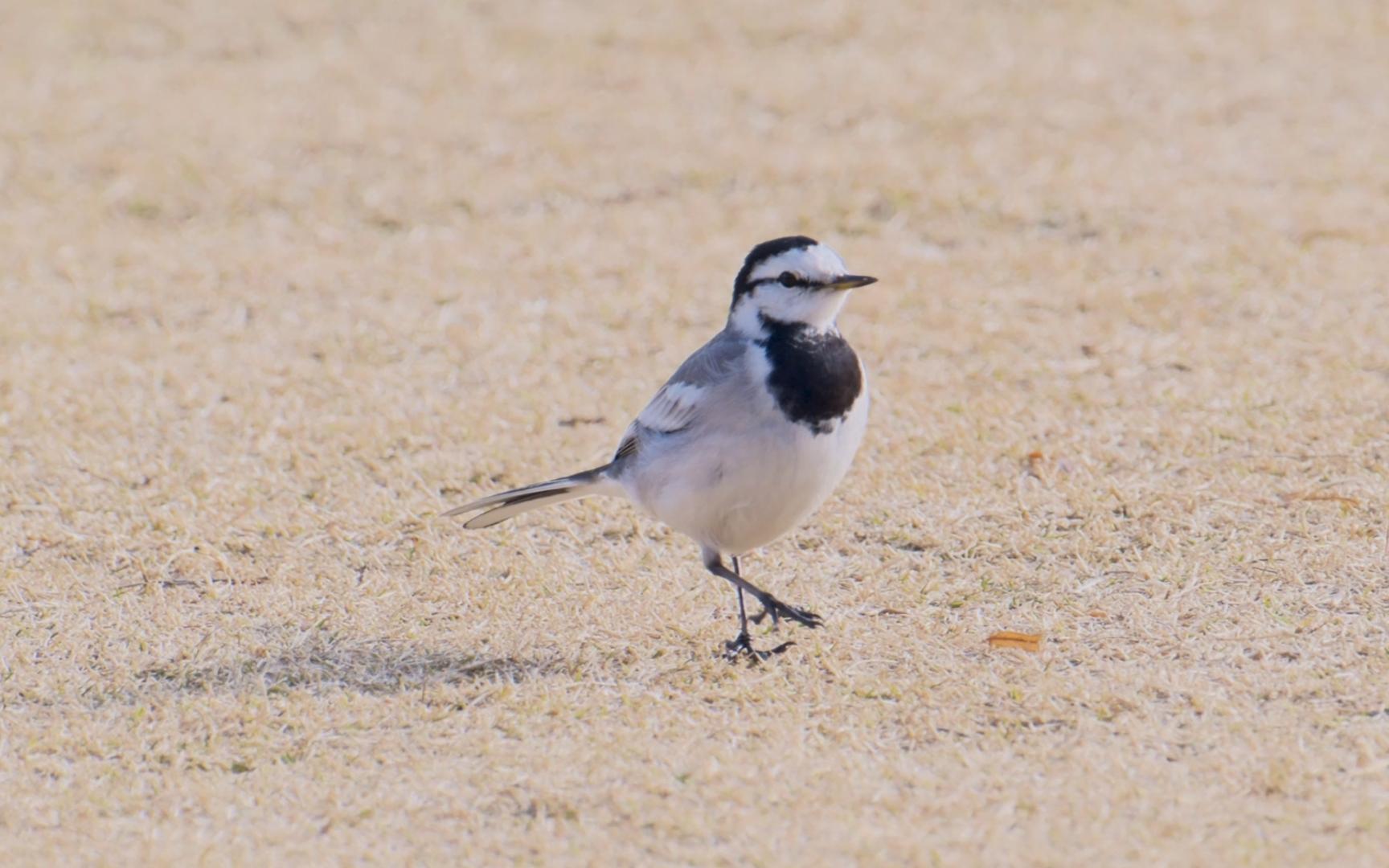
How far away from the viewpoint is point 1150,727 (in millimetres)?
4383

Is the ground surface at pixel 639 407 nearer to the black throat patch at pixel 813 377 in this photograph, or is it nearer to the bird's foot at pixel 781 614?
the bird's foot at pixel 781 614

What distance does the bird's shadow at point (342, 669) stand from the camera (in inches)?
189

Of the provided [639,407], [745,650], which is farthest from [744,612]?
[639,407]

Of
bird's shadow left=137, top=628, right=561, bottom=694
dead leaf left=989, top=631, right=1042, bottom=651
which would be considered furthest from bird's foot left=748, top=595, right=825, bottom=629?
bird's shadow left=137, top=628, right=561, bottom=694

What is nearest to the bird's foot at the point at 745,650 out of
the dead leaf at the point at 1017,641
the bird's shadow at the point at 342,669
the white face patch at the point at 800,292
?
the bird's shadow at the point at 342,669

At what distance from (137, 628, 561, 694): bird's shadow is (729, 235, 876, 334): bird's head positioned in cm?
118

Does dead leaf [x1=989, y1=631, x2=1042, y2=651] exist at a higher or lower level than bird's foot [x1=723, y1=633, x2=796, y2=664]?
higher

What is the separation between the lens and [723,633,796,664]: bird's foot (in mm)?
4922

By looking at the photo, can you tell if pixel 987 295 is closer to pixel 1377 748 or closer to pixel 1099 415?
pixel 1099 415

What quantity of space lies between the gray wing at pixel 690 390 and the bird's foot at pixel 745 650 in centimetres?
62

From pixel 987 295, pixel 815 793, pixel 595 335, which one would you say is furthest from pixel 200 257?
pixel 815 793

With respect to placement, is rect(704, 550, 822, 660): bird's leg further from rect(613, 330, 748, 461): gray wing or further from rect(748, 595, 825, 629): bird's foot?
rect(613, 330, 748, 461): gray wing

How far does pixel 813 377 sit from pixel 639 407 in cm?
228

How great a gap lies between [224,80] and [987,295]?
5.71 metres
